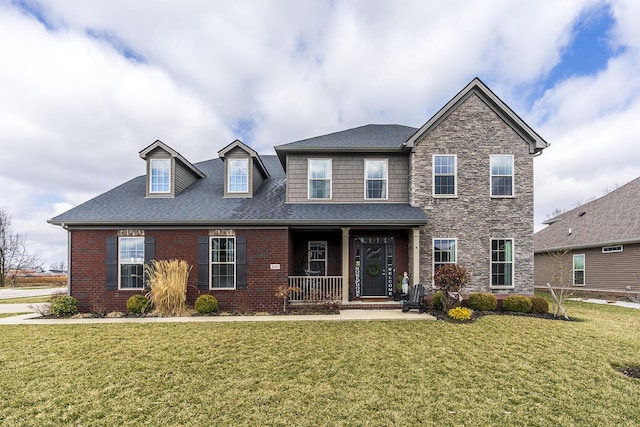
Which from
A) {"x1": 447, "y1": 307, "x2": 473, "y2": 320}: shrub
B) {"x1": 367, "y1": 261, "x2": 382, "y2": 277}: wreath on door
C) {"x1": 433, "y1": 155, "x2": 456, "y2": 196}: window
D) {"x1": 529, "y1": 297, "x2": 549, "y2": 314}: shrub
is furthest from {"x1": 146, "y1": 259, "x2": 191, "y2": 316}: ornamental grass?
{"x1": 529, "y1": 297, "x2": 549, "y2": 314}: shrub

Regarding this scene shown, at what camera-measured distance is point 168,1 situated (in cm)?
993

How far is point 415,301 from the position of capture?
1134cm

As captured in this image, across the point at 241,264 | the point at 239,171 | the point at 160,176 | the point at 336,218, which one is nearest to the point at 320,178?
the point at 336,218

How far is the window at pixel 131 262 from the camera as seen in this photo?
39.5 ft

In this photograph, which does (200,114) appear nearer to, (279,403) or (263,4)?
(263,4)

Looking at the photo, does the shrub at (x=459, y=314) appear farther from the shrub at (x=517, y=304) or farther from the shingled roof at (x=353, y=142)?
the shingled roof at (x=353, y=142)

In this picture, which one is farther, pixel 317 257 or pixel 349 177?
pixel 317 257

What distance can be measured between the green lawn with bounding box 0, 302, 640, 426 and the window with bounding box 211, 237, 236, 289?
298cm

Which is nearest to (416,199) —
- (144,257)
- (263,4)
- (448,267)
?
(448,267)

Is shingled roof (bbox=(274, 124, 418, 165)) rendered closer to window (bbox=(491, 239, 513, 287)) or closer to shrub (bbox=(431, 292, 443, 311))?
window (bbox=(491, 239, 513, 287))

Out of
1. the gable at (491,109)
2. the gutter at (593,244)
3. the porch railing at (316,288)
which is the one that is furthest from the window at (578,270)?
the porch railing at (316,288)

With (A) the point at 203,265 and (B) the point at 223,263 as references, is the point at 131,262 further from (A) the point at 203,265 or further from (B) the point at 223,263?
(B) the point at 223,263

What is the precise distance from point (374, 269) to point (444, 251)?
273cm

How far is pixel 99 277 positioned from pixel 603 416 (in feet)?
44.9
